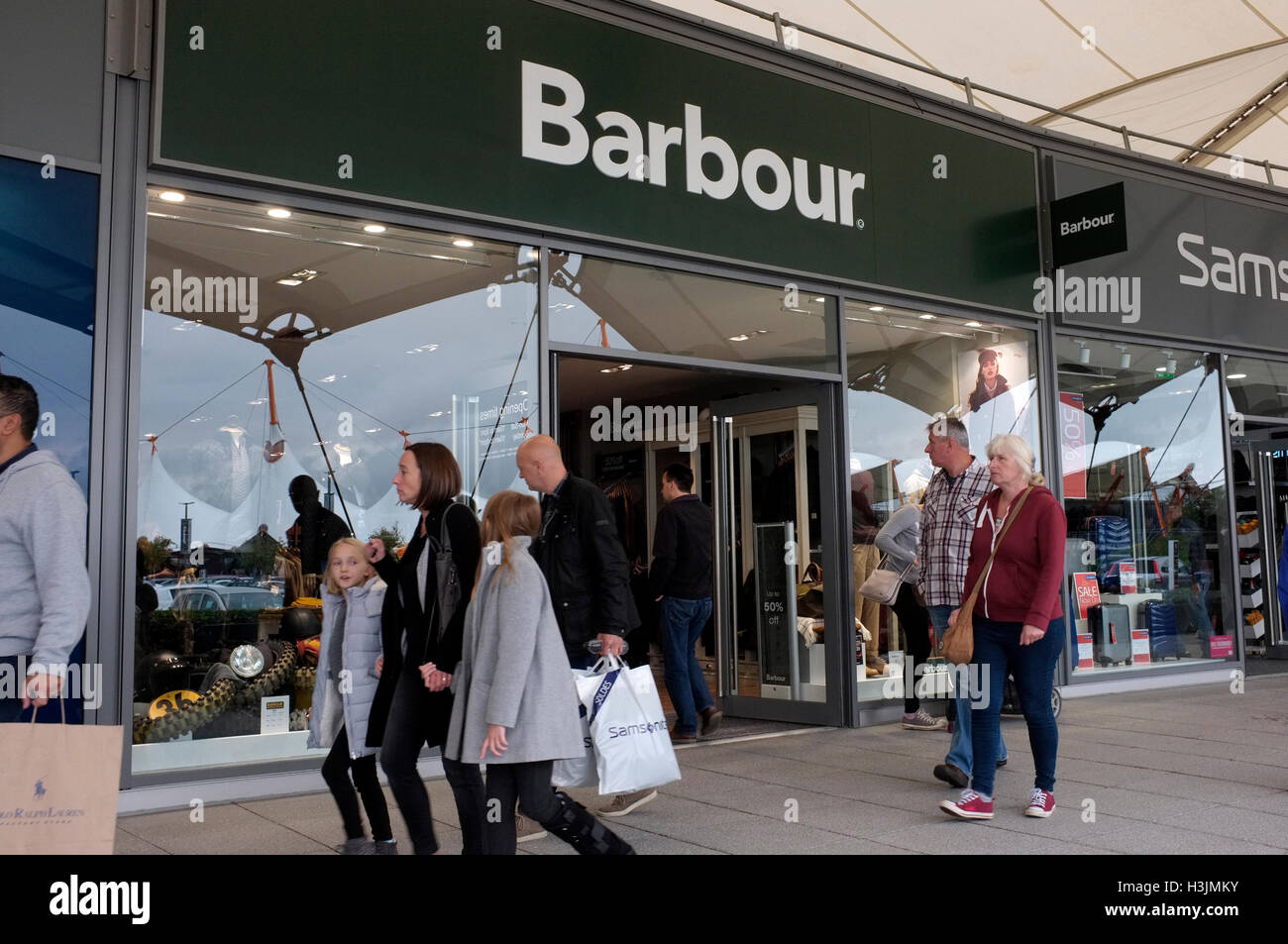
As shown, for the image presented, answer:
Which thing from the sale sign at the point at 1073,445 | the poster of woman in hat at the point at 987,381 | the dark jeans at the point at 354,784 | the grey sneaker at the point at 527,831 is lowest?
the grey sneaker at the point at 527,831

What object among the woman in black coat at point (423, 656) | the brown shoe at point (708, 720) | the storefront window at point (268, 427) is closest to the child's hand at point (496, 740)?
the woman in black coat at point (423, 656)

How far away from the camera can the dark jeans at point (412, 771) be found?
3.94m

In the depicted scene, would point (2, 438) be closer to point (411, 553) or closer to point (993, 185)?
point (411, 553)

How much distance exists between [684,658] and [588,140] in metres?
3.35

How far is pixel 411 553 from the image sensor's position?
165 inches

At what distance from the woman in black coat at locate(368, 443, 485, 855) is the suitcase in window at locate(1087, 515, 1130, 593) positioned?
742 cm

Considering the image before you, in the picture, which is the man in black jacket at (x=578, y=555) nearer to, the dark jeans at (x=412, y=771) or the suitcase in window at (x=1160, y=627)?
the dark jeans at (x=412, y=771)

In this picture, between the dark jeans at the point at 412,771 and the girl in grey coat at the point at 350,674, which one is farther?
the girl in grey coat at the point at 350,674

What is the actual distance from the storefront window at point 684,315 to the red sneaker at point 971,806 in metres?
3.40

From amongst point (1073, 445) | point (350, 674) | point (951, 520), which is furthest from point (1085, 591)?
point (350, 674)

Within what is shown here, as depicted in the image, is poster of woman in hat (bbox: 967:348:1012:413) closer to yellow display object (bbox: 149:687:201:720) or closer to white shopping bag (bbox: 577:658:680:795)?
white shopping bag (bbox: 577:658:680:795)

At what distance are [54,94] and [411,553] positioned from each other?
3.02 m

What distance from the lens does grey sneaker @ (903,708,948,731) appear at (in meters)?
7.95

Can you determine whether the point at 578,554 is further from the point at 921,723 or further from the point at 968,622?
the point at 921,723
